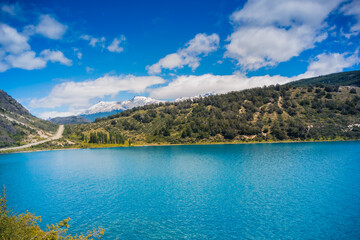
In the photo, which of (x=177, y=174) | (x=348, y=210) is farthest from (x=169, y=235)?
(x=177, y=174)

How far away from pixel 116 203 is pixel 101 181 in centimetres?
2392

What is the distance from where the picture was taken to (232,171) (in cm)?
7269

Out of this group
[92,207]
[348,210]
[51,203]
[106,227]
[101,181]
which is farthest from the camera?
[101,181]

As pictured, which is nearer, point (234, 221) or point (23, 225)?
point (23, 225)

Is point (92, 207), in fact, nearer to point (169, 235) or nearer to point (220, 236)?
point (169, 235)

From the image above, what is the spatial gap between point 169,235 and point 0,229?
23.0 meters

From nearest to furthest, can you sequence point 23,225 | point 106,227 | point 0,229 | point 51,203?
point 0,229 → point 23,225 → point 106,227 → point 51,203

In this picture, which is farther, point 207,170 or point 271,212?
point 207,170

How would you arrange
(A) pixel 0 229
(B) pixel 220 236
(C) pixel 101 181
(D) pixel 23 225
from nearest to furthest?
(A) pixel 0 229, (D) pixel 23 225, (B) pixel 220 236, (C) pixel 101 181

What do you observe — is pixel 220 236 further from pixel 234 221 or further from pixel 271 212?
pixel 271 212

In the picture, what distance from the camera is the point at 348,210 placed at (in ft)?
124

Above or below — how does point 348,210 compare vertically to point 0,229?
below

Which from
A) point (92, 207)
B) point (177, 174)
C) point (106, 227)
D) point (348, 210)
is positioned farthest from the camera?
point (177, 174)

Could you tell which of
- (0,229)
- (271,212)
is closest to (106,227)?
(0,229)
